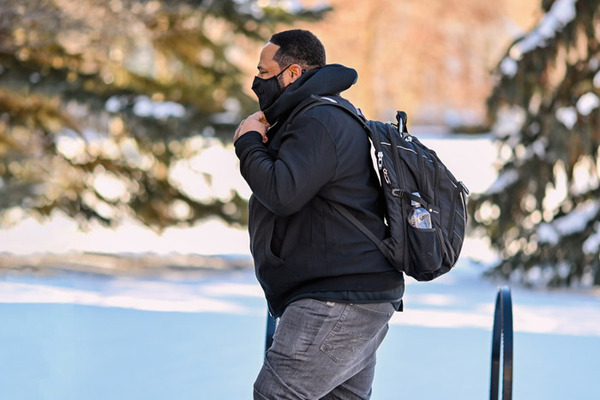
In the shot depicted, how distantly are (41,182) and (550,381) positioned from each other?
6358mm

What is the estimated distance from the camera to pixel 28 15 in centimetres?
877

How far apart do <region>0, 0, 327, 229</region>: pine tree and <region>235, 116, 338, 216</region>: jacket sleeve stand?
21.9ft

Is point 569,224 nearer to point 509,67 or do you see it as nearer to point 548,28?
point 509,67

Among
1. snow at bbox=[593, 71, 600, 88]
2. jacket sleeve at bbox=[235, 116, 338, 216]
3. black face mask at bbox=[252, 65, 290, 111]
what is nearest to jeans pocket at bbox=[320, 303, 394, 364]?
jacket sleeve at bbox=[235, 116, 338, 216]

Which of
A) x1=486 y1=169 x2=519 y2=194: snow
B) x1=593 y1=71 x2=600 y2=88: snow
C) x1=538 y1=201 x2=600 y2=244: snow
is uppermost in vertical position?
x1=593 y1=71 x2=600 y2=88: snow

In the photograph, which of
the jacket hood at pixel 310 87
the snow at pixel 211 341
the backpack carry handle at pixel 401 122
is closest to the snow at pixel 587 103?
the snow at pixel 211 341

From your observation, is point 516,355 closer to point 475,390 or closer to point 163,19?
point 475,390

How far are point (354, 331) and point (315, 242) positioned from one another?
0.28 m

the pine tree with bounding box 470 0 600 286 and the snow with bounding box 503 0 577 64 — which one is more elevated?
the snow with bounding box 503 0 577 64

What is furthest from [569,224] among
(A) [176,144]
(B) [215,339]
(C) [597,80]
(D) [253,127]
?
(D) [253,127]

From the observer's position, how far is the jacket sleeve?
256 cm

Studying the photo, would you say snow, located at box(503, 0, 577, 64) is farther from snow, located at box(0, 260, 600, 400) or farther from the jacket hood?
the jacket hood

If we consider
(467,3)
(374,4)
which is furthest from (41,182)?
(467,3)

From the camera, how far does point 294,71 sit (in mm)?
2797
